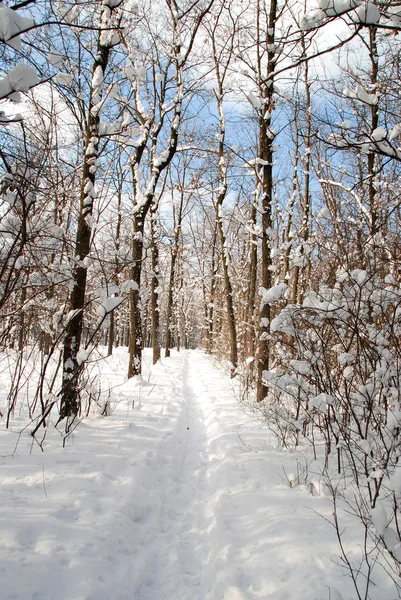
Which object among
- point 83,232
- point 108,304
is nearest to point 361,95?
point 108,304

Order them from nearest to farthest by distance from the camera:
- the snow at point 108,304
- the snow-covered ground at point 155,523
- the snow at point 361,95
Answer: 1. the snow-covered ground at point 155,523
2. the snow at point 361,95
3. the snow at point 108,304

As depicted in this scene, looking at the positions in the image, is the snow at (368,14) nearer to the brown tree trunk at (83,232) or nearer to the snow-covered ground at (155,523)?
the snow-covered ground at (155,523)

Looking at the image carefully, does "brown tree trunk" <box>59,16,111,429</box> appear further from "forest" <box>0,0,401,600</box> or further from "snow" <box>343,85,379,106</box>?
"snow" <box>343,85,379,106</box>

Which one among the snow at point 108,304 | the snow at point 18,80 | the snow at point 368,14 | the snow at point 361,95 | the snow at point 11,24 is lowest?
the snow at point 108,304

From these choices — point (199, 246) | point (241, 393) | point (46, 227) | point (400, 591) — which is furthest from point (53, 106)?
point (199, 246)

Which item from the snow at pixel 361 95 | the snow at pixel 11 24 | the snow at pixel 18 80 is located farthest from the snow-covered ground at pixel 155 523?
the snow at pixel 361 95

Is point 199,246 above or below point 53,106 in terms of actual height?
above

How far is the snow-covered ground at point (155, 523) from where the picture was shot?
1949 millimetres

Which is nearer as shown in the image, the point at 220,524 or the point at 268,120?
the point at 220,524

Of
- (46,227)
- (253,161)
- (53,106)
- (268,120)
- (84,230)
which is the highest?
(268,120)

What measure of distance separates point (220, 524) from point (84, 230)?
13.5 feet

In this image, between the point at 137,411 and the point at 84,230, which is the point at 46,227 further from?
the point at 137,411

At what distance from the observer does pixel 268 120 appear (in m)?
5.98

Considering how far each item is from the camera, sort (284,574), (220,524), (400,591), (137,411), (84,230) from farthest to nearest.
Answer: (137,411)
(84,230)
(220,524)
(284,574)
(400,591)
